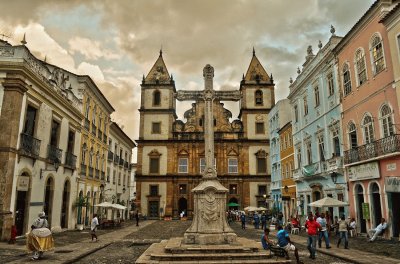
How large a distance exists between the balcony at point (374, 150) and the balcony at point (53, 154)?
1735 centimetres

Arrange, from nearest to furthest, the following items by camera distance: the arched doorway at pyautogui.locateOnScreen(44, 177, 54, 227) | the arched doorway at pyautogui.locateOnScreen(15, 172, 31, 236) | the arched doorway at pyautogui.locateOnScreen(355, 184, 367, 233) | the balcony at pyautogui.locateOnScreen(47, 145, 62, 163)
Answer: the arched doorway at pyautogui.locateOnScreen(15, 172, 31, 236), the arched doorway at pyautogui.locateOnScreen(355, 184, 367, 233), the balcony at pyautogui.locateOnScreen(47, 145, 62, 163), the arched doorway at pyautogui.locateOnScreen(44, 177, 54, 227)

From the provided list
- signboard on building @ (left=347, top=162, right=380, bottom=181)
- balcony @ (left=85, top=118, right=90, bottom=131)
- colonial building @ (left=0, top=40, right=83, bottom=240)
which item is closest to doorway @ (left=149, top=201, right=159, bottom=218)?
balcony @ (left=85, top=118, right=90, bottom=131)

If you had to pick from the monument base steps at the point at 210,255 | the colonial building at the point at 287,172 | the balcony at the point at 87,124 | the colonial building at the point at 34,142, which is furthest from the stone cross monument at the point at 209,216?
the colonial building at the point at 287,172

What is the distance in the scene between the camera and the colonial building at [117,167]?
3538 cm

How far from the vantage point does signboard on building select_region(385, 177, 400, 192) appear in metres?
15.1

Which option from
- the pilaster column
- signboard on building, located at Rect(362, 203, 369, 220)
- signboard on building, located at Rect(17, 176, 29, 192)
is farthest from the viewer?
signboard on building, located at Rect(362, 203, 369, 220)

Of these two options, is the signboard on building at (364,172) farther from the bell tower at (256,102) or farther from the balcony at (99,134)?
the bell tower at (256,102)

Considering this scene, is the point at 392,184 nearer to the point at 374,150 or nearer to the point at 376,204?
the point at 374,150

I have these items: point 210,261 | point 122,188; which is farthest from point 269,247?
point 122,188

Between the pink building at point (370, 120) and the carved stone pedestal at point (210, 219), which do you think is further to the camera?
the pink building at point (370, 120)

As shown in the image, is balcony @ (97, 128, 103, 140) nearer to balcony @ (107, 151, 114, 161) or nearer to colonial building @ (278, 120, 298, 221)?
balcony @ (107, 151, 114, 161)

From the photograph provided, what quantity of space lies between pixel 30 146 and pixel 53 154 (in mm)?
2987

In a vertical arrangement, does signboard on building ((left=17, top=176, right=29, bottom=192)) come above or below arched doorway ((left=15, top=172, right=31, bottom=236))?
above

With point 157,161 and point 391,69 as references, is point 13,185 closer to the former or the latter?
point 391,69
